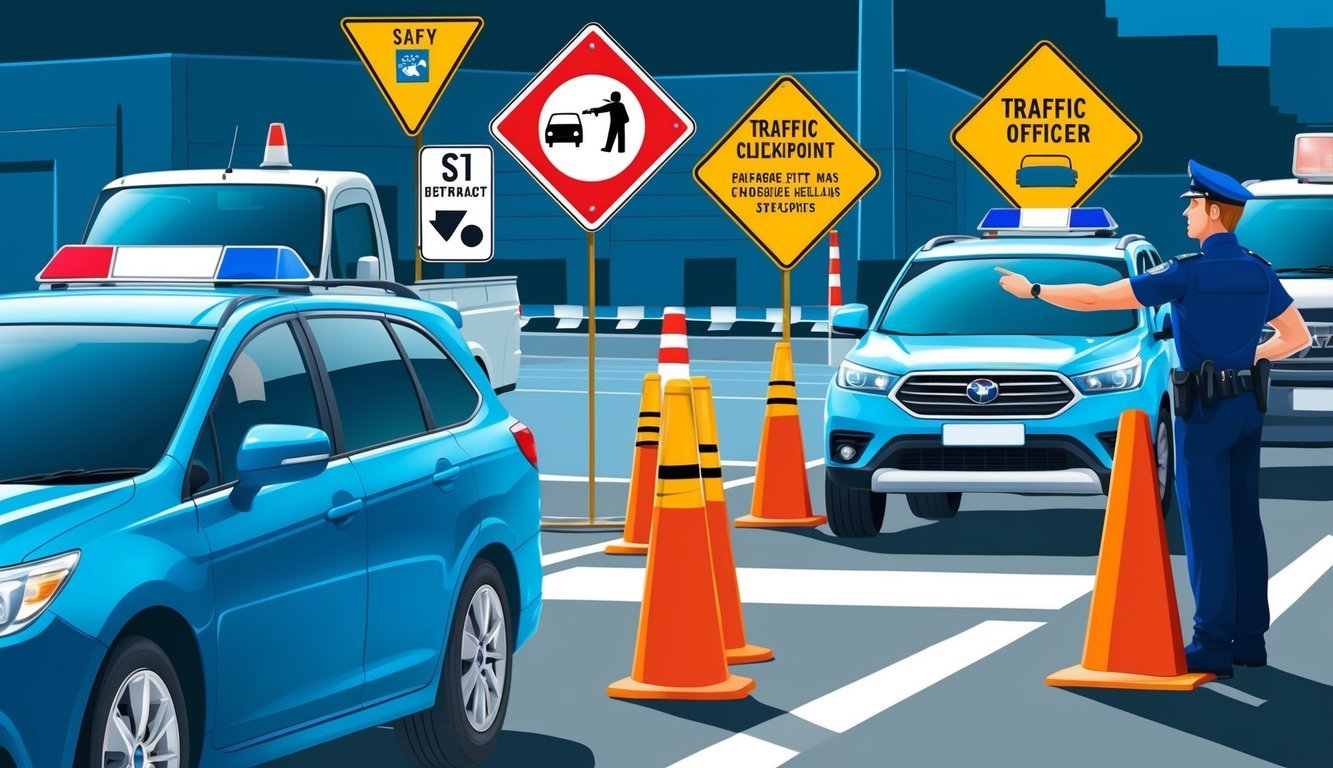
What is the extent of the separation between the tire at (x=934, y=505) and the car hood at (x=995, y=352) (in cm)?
141

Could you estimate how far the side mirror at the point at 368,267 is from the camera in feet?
54.2

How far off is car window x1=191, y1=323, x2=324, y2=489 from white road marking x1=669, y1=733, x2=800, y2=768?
1684 mm

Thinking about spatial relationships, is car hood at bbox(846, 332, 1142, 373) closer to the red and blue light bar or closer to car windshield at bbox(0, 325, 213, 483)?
the red and blue light bar

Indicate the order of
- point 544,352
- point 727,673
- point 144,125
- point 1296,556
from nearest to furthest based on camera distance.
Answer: point 727,673 < point 1296,556 < point 544,352 < point 144,125

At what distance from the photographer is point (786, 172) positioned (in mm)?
18750

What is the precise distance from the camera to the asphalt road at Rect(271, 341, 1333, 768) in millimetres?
8281

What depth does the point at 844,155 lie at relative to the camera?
18859 millimetres

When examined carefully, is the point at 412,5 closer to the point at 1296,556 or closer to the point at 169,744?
the point at 1296,556

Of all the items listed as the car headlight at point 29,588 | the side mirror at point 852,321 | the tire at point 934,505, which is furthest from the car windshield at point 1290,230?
the car headlight at point 29,588

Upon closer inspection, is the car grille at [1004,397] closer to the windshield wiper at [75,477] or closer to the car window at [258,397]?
the car window at [258,397]

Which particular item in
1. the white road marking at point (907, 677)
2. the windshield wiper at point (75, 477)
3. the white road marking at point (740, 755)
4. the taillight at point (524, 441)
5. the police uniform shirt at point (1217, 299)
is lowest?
the white road marking at point (907, 677)

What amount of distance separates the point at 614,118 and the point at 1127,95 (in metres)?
49.2

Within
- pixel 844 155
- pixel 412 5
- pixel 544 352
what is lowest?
pixel 544 352

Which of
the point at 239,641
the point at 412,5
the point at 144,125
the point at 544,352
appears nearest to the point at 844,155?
the point at 239,641
